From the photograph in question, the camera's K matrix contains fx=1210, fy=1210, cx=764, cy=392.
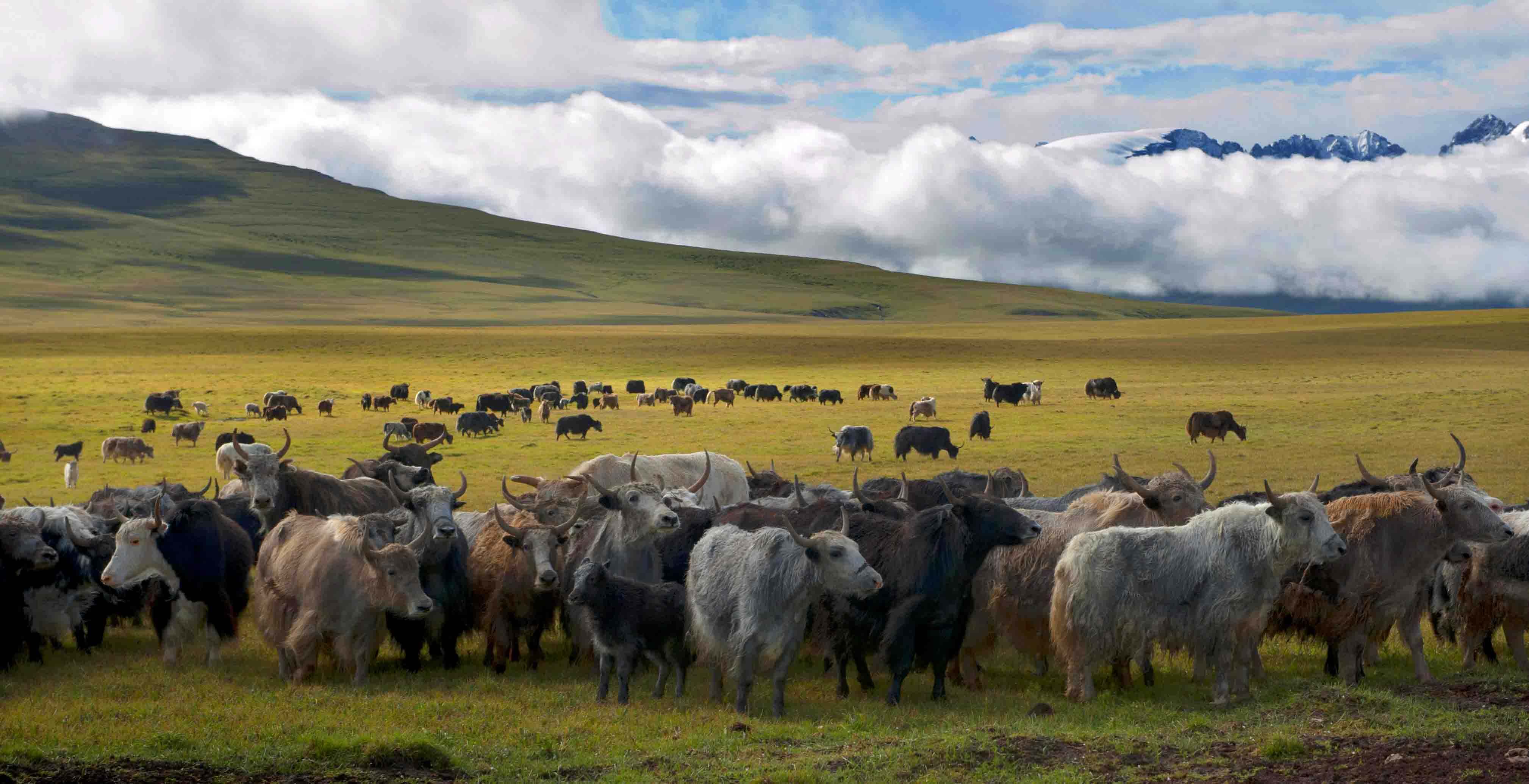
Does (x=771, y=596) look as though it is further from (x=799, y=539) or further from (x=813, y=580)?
(x=799, y=539)

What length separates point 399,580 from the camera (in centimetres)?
894

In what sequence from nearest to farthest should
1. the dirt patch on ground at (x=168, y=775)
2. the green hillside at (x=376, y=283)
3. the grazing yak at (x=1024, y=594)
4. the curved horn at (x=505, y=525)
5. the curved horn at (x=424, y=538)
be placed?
the dirt patch on ground at (x=168, y=775)
the grazing yak at (x=1024, y=594)
the curved horn at (x=424, y=538)
the curved horn at (x=505, y=525)
the green hillside at (x=376, y=283)

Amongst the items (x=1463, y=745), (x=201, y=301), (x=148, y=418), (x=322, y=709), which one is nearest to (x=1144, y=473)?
(x=1463, y=745)

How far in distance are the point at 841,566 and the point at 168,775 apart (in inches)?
167

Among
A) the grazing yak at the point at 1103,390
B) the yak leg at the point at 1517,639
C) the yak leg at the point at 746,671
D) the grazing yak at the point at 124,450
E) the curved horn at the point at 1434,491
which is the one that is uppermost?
the grazing yak at the point at 1103,390

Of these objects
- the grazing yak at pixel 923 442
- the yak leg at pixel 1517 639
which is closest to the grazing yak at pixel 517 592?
the yak leg at pixel 1517 639

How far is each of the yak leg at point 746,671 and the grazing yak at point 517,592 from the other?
81.0 inches

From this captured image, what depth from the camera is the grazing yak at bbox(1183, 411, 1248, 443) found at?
98.6ft

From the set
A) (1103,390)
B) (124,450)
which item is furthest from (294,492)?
(1103,390)

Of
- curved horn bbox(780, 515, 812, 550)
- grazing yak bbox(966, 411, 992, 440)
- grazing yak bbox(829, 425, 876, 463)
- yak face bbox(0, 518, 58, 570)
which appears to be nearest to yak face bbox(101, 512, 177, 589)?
yak face bbox(0, 518, 58, 570)

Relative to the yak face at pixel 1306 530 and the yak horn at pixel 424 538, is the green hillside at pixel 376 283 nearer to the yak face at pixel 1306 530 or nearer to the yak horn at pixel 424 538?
the yak horn at pixel 424 538

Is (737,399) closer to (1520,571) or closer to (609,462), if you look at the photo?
(609,462)

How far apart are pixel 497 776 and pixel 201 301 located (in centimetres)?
13398

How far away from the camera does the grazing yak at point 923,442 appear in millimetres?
28031
